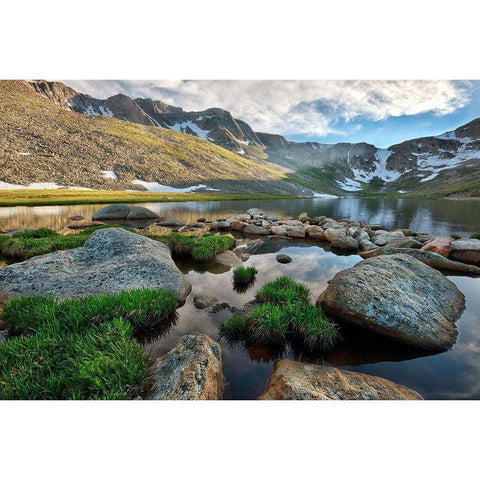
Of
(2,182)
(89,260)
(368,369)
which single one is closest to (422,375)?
(368,369)

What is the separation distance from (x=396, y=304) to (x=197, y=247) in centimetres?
907

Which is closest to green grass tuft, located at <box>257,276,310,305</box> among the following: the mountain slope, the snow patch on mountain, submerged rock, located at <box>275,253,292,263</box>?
submerged rock, located at <box>275,253,292,263</box>

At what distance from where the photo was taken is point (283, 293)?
276 inches

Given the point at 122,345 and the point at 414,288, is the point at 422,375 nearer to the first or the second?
the point at 414,288

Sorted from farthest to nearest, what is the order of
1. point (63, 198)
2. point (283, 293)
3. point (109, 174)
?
point (109, 174) < point (63, 198) < point (283, 293)

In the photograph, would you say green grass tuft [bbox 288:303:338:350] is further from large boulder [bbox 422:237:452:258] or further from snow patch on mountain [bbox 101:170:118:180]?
snow patch on mountain [bbox 101:170:118:180]

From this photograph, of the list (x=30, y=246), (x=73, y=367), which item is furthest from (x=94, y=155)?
(x=73, y=367)

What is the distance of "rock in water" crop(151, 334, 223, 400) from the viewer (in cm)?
339

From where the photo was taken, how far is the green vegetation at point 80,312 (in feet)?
16.2

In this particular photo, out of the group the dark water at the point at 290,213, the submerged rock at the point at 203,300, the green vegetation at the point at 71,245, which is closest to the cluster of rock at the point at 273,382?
the submerged rock at the point at 203,300

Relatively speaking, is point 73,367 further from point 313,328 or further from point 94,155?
point 94,155

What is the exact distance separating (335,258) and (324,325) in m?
8.78

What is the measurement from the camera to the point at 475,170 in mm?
171875

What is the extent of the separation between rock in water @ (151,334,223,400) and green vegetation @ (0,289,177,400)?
280 millimetres
